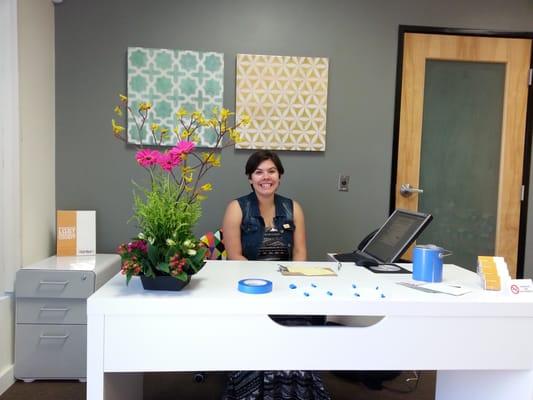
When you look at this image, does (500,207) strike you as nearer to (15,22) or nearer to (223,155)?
(223,155)

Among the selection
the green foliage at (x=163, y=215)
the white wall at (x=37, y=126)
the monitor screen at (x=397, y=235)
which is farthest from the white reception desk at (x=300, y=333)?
the white wall at (x=37, y=126)

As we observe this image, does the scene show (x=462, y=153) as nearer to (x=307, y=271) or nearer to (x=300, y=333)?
(x=307, y=271)

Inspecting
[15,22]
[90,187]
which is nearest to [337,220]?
[90,187]

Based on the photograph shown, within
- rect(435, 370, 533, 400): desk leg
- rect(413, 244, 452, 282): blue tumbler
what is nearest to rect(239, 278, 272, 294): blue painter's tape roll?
rect(413, 244, 452, 282): blue tumbler

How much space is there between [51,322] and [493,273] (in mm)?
2057

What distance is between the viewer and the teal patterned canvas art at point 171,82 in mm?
2752

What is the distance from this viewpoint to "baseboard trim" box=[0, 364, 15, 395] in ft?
7.04

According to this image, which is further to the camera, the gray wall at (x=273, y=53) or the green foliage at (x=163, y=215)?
the gray wall at (x=273, y=53)

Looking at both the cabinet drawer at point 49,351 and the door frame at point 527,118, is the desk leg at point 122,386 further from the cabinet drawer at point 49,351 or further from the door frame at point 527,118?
the door frame at point 527,118

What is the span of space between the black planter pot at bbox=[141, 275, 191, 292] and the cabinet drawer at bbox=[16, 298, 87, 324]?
114 cm

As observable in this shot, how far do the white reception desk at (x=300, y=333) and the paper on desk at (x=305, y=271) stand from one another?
8.2 inches

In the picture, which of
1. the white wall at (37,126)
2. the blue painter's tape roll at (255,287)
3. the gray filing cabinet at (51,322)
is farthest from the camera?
the white wall at (37,126)

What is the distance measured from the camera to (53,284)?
2.25 metres

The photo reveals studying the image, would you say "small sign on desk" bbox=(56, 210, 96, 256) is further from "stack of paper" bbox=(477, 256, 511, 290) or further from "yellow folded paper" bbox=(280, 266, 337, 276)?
"stack of paper" bbox=(477, 256, 511, 290)
